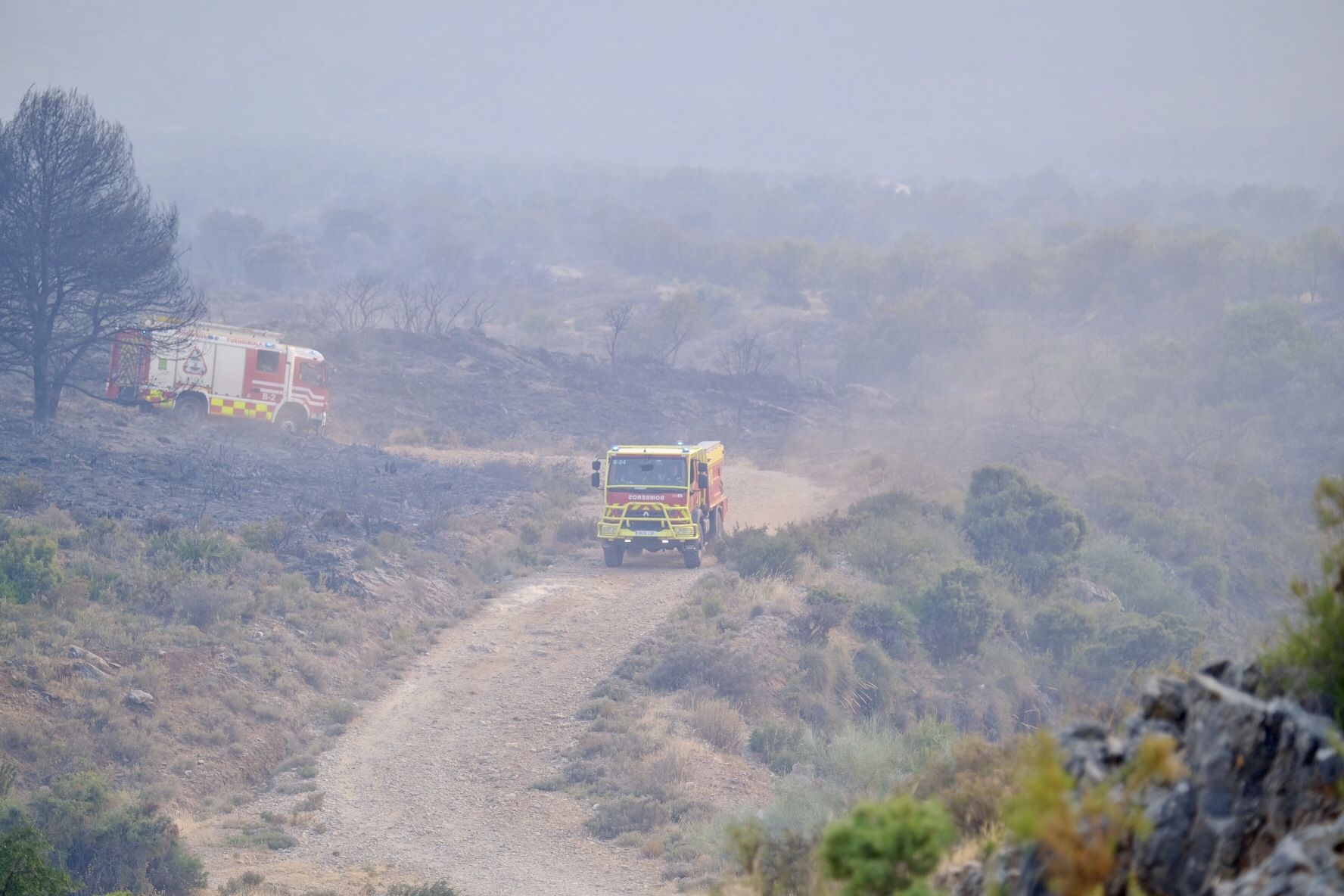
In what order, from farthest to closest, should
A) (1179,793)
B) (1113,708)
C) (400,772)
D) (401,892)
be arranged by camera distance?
(400,772), (401,892), (1113,708), (1179,793)

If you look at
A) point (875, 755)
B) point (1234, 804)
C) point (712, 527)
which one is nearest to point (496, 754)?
point (875, 755)

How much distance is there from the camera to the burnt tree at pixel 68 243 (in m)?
26.7

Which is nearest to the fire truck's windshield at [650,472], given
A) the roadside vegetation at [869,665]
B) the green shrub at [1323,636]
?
the roadside vegetation at [869,665]

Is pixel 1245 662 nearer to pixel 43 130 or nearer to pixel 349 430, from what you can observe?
pixel 43 130

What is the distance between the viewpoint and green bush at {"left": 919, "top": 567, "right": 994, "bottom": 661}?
2070cm

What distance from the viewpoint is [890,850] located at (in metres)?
4.28

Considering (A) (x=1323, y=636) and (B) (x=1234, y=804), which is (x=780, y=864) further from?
(A) (x=1323, y=636)

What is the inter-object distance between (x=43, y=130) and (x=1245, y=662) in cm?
3020

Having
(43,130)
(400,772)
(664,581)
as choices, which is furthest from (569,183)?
(400,772)

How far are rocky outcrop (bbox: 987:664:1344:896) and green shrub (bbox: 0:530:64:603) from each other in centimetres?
1568

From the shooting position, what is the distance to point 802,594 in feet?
69.6

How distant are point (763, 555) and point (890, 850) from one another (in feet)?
60.7

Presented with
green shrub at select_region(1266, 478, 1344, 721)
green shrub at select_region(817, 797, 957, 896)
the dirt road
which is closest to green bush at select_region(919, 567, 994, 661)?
the dirt road

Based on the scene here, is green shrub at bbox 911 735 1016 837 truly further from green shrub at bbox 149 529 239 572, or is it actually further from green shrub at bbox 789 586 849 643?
green shrub at bbox 149 529 239 572
